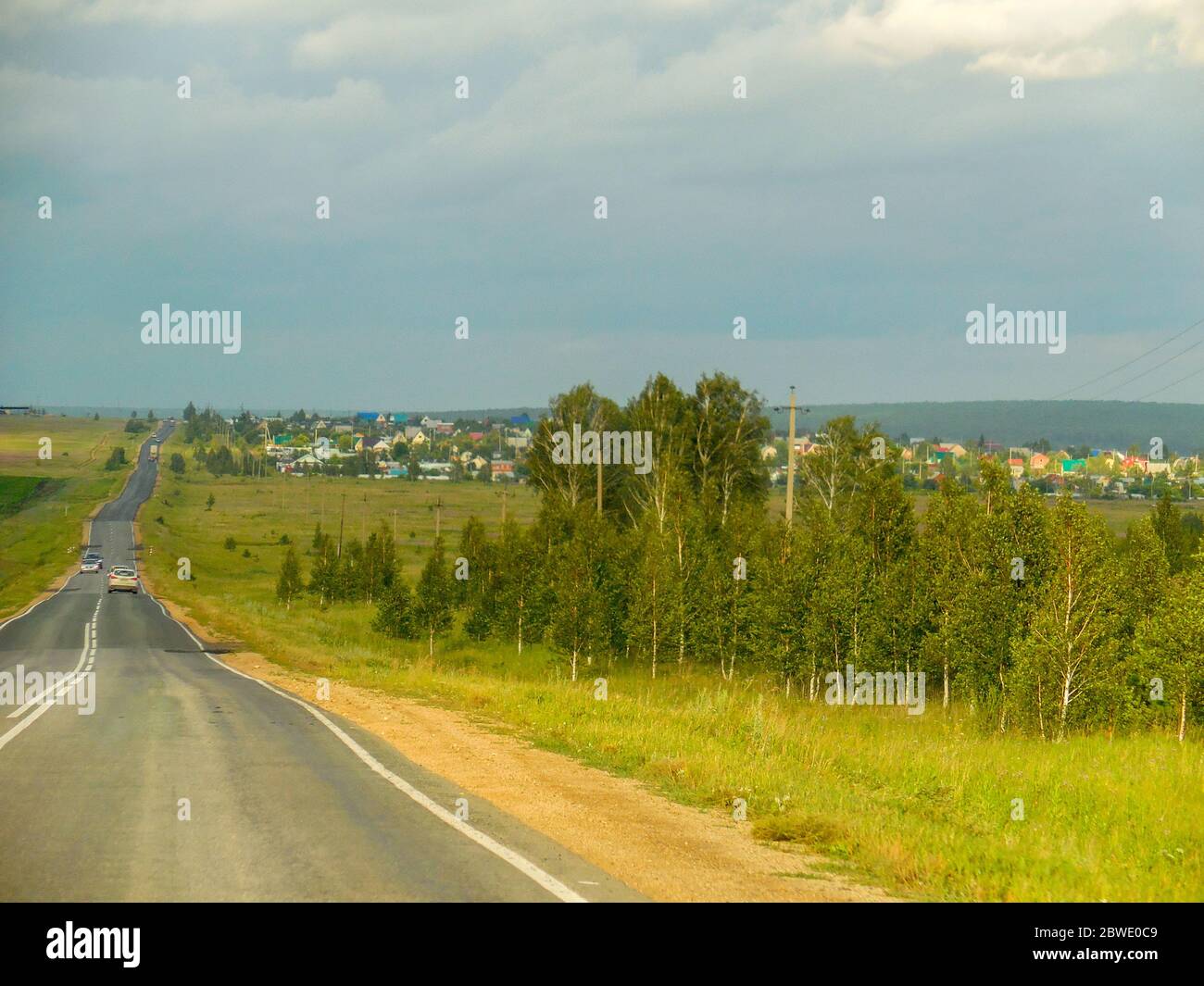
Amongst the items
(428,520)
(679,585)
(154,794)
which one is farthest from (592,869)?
(428,520)

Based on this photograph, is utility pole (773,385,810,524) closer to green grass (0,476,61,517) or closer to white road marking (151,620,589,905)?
white road marking (151,620,589,905)

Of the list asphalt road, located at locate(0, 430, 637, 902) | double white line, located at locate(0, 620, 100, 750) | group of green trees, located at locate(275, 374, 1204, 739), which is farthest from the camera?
group of green trees, located at locate(275, 374, 1204, 739)

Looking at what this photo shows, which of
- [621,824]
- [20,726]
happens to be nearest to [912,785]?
[621,824]

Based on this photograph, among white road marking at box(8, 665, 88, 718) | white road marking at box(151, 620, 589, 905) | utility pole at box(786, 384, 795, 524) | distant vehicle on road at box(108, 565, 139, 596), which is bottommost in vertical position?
distant vehicle on road at box(108, 565, 139, 596)

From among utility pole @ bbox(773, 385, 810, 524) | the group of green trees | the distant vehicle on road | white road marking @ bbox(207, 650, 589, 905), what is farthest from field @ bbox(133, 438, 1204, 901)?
the distant vehicle on road

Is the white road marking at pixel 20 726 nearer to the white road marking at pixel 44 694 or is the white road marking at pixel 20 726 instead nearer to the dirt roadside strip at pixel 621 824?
the white road marking at pixel 44 694

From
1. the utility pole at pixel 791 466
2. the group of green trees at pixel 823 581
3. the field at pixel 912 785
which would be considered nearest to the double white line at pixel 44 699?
the field at pixel 912 785

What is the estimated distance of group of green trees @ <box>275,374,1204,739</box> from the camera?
82.4 ft

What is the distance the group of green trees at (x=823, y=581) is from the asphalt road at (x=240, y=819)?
16674 mm

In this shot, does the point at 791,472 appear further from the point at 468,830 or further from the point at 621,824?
the point at 468,830

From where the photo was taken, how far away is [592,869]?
8750 millimetres

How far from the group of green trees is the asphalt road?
54.7 feet
